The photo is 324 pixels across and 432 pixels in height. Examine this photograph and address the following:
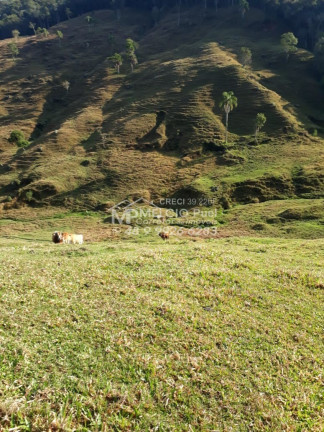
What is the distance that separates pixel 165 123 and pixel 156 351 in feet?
224

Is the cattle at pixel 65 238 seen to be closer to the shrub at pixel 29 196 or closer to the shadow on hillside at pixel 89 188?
the shadow on hillside at pixel 89 188

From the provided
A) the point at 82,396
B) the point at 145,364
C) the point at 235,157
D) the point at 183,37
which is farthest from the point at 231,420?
the point at 183,37

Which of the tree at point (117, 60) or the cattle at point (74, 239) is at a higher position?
the tree at point (117, 60)

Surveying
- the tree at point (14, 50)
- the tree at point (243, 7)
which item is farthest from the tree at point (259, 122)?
the tree at point (14, 50)

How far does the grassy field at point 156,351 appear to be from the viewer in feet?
19.4

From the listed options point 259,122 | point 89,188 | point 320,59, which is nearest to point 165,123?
point 259,122

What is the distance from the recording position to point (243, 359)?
7.79m

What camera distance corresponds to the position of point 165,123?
6981 centimetres

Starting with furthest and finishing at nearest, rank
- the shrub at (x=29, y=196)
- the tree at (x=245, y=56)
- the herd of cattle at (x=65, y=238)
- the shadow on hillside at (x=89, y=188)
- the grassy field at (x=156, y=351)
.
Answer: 1. the tree at (x=245, y=56)
2. the shadow on hillside at (x=89, y=188)
3. the shrub at (x=29, y=196)
4. the herd of cattle at (x=65, y=238)
5. the grassy field at (x=156, y=351)

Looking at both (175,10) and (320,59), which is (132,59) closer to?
(320,59)

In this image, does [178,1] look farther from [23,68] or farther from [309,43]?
[23,68]

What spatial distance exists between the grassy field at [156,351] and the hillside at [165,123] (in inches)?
1387

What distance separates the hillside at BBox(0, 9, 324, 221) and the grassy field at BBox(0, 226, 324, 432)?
116ft

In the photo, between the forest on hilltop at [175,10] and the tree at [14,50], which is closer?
the forest on hilltop at [175,10]
